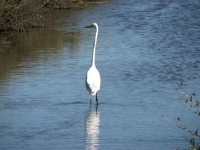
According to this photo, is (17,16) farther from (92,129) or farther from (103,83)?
(92,129)

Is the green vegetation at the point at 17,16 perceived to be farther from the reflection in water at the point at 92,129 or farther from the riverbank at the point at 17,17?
the reflection in water at the point at 92,129

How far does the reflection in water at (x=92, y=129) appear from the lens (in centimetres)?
825

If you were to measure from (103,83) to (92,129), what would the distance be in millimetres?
2915

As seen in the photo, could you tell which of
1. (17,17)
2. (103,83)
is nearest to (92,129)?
(103,83)

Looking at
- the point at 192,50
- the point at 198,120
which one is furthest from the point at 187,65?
the point at 198,120

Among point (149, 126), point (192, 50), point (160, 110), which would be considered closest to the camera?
point (149, 126)

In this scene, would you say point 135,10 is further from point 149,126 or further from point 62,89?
point 149,126

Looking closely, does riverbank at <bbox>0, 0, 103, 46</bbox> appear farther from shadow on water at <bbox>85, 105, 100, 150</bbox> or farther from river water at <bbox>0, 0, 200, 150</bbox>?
shadow on water at <bbox>85, 105, 100, 150</bbox>

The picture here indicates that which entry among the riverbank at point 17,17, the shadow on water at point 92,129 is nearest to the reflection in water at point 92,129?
the shadow on water at point 92,129

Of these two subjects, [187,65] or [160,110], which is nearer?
[160,110]

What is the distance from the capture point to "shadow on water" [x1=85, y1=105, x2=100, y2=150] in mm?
8227

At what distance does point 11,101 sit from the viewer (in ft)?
34.9

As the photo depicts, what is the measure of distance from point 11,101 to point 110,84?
2140 millimetres

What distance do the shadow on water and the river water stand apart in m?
0.01
